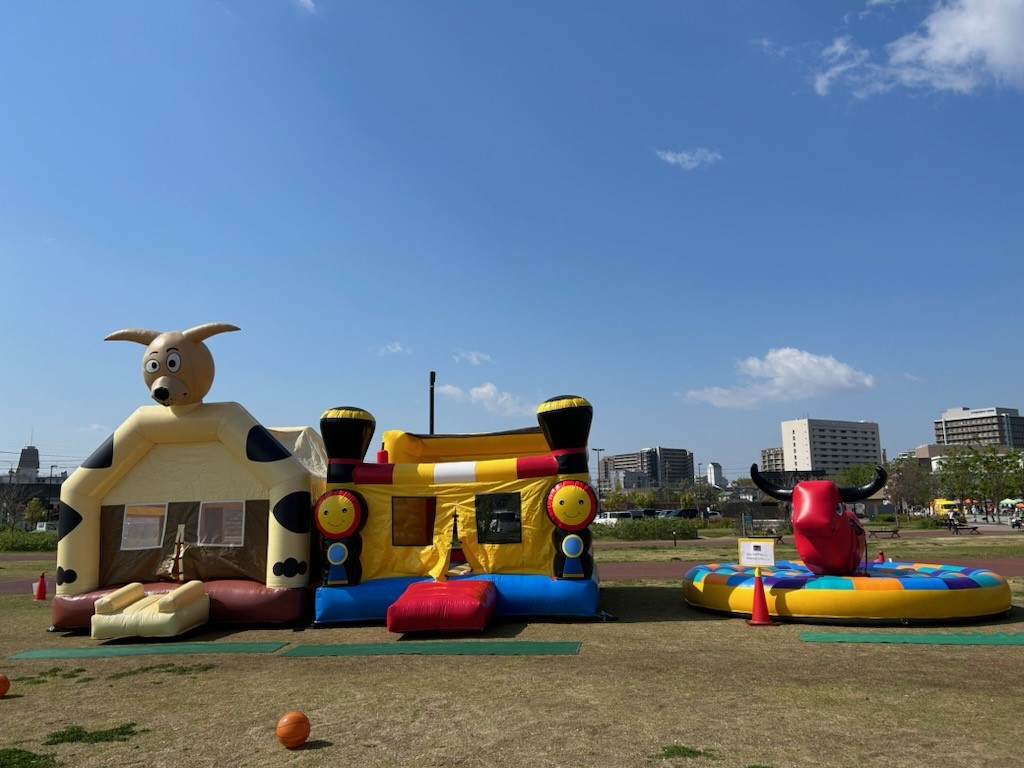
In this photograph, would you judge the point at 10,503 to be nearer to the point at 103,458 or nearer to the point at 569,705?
the point at 103,458

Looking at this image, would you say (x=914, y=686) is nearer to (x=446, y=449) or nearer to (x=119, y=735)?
(x=119, y=735)

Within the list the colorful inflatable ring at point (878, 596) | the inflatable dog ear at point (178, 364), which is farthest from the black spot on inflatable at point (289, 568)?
the colorful inflatable ring at point (878, 596)

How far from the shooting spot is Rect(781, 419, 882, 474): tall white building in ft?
602

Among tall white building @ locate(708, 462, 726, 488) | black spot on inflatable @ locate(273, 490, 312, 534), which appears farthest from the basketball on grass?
tall white building @ locate(708, 462, 726, 488)

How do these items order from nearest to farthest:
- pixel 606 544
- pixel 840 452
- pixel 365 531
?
pixel 365 531 → pixel 606 544 → pixel 840 452

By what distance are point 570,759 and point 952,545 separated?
27145mm

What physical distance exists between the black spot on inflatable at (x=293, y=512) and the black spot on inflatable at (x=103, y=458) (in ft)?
10.5

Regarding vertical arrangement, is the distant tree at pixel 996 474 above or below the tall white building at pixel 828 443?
below

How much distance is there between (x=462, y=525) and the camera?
12609 mm

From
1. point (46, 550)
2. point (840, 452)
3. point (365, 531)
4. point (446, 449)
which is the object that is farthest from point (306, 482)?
point (840, 452)

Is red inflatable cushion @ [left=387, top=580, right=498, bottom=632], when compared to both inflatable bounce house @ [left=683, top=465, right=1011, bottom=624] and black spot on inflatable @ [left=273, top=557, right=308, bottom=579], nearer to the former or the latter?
black spot on inflatable @ [left=273, top=557, right=308, bottom=579]

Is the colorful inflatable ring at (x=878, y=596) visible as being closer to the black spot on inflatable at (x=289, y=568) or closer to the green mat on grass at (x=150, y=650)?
the black spot on inflatable at (x=289, y=568)

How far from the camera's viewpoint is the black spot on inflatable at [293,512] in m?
12.5

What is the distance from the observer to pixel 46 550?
1387 inches
